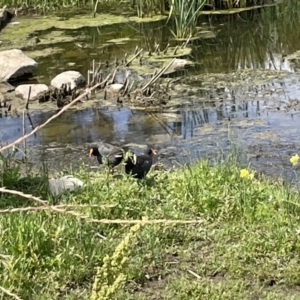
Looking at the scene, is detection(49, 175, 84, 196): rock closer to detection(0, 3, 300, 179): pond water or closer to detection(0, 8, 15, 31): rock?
detection(0, 3, 300, 179): pond water

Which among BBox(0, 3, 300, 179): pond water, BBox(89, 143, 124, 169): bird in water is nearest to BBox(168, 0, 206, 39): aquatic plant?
BBox(0, 3, 300, 179): pond water

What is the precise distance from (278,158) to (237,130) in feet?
2.90

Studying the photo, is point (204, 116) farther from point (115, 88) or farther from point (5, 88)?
point (5, 88)

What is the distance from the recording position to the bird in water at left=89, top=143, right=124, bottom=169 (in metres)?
4.83

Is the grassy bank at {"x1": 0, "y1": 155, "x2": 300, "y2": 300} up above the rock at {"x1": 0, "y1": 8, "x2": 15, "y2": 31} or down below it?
below

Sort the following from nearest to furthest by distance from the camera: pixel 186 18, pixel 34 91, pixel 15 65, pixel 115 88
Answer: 1. pixel 115 88
2. pixel 34 91
3. pixel 15 65
4. pixel 186 18

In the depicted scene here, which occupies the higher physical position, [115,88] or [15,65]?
[15,65]

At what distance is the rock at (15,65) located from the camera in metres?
8.80

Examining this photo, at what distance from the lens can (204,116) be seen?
23.1 feet

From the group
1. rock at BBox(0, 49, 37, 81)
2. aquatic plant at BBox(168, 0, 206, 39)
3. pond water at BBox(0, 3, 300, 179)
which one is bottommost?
pond water at BBox(0, 3, 300, 179)

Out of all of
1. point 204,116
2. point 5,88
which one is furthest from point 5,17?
point 204,116

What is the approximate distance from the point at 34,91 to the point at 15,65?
1.07 m

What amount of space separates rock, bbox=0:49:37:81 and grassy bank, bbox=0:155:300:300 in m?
4.68

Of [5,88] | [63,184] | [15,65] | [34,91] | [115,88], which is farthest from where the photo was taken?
[15,65]
